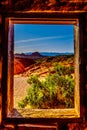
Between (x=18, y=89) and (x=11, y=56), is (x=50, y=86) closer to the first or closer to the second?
(x=18, y=89)

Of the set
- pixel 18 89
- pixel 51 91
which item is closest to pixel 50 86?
pixel 51 91

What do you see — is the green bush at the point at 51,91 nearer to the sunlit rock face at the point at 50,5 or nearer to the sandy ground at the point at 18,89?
the sandy ground at the point at 18,89

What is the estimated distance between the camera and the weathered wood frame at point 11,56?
2.90 meters

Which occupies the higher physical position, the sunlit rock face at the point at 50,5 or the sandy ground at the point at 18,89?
the sunlit rock face at the point at 50,5

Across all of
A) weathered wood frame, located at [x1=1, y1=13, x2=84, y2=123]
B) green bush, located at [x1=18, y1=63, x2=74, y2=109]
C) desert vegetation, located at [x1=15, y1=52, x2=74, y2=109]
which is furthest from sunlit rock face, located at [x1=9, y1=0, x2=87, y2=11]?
green bush, located at [x1=18, y1=63, x2=74, y2=109]

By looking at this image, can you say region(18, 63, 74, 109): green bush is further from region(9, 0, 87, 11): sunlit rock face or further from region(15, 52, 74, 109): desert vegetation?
region(9, 0, 87, 11): sunlit rock face

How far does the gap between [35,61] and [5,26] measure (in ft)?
1.67

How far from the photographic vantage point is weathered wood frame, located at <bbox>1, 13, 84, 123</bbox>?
2.90m

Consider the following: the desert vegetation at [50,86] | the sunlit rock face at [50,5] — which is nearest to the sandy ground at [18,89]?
the desert vegetation at [50,86]

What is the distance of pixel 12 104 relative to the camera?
3.04 metres

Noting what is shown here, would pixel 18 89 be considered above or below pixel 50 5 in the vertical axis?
below

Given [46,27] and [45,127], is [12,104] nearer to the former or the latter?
[45,127]

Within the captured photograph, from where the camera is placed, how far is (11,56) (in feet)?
9.98

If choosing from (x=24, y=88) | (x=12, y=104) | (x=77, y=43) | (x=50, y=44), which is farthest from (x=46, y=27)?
(x=12, y=104)
